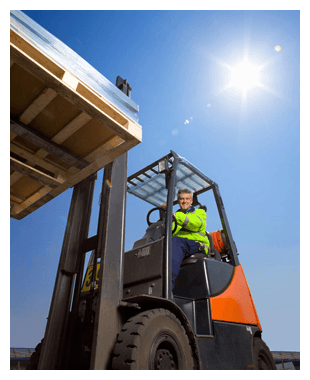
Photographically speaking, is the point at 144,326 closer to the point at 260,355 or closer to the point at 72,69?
the point at 72,69

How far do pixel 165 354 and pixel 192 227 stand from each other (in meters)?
1.52

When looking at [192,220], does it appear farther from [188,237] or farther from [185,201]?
[185,201]

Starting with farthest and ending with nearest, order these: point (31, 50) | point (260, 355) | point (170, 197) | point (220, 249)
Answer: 1. point (220, 249)
2. point (260, 355)
3. point (170, 197)
4. point (31, 50)

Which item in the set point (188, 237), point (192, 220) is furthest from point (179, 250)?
point (192, 220)

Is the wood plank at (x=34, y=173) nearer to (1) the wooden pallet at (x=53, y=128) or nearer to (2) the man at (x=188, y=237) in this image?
(1) the wooden pallet at (x=53, y=128)

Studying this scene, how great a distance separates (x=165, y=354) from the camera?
227 cm

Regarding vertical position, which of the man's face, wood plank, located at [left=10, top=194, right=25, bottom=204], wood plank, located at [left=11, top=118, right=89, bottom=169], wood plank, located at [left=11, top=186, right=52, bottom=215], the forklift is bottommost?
the forklift

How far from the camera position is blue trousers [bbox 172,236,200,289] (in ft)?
10.4

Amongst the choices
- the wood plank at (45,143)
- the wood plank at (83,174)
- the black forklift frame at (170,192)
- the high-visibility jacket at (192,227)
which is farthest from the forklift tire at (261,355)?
the wood plank at (45,143)

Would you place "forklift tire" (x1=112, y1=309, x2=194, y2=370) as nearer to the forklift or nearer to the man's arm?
the forklift

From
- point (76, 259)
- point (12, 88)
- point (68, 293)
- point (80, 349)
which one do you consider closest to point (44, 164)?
point (12, 88)

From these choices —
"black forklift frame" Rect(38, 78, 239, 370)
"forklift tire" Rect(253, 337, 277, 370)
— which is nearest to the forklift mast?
"black forklift frame" Rect(38, 78, 239, 370)

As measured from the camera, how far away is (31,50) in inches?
76.7

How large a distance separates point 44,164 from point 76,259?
961mm
